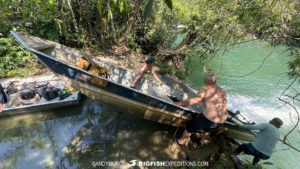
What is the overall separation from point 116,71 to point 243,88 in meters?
5.90

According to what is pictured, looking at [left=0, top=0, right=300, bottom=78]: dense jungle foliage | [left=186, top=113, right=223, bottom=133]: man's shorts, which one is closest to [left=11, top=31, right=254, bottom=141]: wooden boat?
[left=186, top=113, right=223, bottom=133]: man's shorts

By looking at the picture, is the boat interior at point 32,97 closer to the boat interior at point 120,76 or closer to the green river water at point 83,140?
the green river water at point 83,140

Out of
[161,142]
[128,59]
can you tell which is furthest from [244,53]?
[161,142]

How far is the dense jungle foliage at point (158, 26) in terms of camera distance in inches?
137

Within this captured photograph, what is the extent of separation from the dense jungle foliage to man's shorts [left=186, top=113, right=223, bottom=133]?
1.66 metres

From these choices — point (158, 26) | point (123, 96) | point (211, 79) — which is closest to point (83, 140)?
point (123, 96)

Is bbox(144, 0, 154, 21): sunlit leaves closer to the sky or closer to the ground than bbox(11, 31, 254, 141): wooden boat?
closer to the sky

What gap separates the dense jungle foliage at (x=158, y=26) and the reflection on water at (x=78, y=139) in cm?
232

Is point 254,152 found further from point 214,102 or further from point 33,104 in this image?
point 33,104

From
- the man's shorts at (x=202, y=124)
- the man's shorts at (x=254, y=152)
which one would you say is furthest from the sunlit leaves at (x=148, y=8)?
the man's shorts at (x=254, y=152)

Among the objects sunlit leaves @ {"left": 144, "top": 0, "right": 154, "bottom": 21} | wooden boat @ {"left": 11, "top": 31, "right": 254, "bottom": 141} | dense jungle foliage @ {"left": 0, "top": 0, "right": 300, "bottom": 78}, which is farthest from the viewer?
dense jungle foliage @ {"left": 0, "top": 0, "right": 300, "bottom": 78}

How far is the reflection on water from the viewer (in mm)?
3041

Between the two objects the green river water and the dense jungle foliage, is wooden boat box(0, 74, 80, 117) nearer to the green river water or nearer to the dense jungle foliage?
the green river water

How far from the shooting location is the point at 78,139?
3.44 meters
